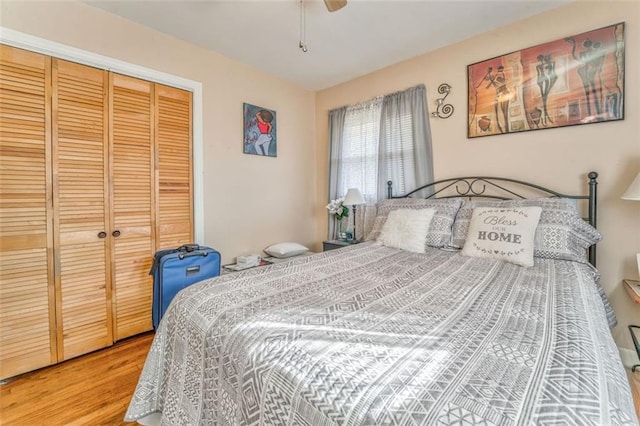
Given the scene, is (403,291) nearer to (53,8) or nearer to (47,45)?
(47,45)

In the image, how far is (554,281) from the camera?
1.33m

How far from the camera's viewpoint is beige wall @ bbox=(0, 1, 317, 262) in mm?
1953

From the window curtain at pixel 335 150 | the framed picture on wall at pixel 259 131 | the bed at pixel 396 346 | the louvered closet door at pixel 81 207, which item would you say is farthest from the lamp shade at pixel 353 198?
the louvered closet door at pixel 81 207

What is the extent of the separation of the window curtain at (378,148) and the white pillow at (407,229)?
1.96 ft

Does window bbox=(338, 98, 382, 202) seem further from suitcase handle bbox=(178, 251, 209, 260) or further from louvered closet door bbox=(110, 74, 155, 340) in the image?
louvered closet door bbox=(110, 74, 155, 340)

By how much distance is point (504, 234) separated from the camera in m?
1.77

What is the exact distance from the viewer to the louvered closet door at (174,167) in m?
2.39

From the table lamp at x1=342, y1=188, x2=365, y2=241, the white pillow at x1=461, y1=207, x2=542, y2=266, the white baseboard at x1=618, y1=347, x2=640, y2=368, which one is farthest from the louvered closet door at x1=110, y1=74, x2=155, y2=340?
the white baseboard at x1=618, y1=347, x2=640, y2=368

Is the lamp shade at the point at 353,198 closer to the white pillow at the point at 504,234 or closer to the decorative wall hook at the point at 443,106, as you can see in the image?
the decorative wall hook at the point at 443,106

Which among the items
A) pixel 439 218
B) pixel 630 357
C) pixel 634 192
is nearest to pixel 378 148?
pixel 439 218

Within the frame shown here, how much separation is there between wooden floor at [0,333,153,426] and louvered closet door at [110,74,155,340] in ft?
1.02

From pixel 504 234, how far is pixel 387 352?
57.1 inches

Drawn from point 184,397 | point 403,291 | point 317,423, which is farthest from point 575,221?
point 184,397

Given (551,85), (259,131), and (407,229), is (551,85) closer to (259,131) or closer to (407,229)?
(407,229)
